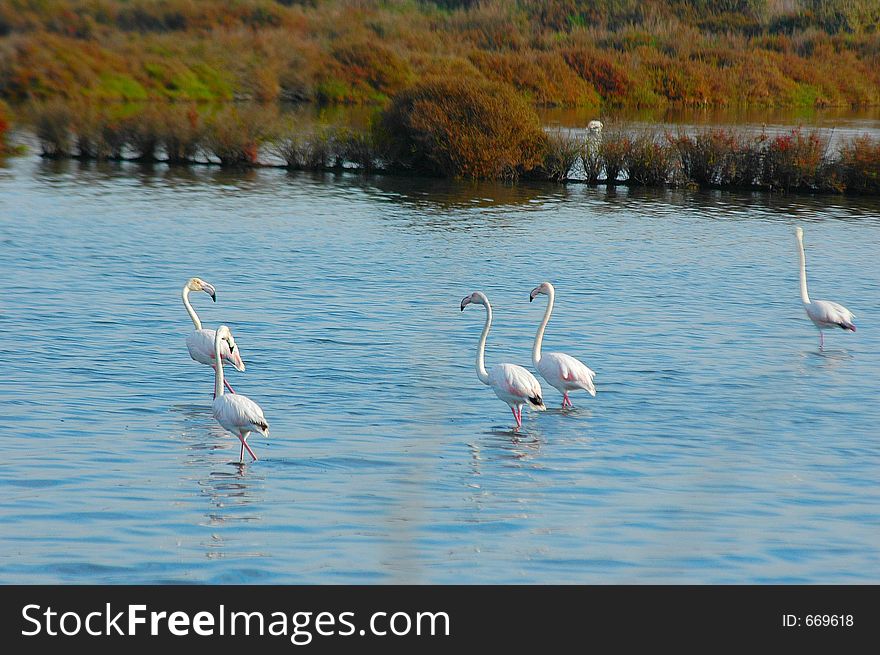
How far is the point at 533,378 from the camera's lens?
987 cm

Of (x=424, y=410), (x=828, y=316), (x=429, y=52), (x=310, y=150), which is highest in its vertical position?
(x=429, y=52)

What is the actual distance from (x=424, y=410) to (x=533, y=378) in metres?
1.11

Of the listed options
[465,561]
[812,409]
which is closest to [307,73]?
[812,409]

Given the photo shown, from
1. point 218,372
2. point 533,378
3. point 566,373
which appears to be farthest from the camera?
point 566,373

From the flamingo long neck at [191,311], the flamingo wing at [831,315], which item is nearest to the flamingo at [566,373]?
the flamingo long neck at [191,311]

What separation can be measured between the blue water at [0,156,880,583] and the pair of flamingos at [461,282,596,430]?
26 centimetres

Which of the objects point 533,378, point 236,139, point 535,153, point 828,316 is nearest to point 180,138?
point 236,139

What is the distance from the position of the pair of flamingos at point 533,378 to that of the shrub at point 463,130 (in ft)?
51.4

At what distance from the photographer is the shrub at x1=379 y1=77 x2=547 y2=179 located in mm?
26234

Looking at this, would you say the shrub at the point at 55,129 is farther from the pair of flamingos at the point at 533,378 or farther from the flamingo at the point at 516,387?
Answer: the flamingo at the point at 516,387

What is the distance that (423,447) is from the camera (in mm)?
8531

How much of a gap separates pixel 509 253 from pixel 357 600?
45.7ft

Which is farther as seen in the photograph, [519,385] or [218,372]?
[519,385]

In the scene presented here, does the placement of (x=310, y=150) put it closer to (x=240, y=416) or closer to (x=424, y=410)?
(x=424, y=410)
